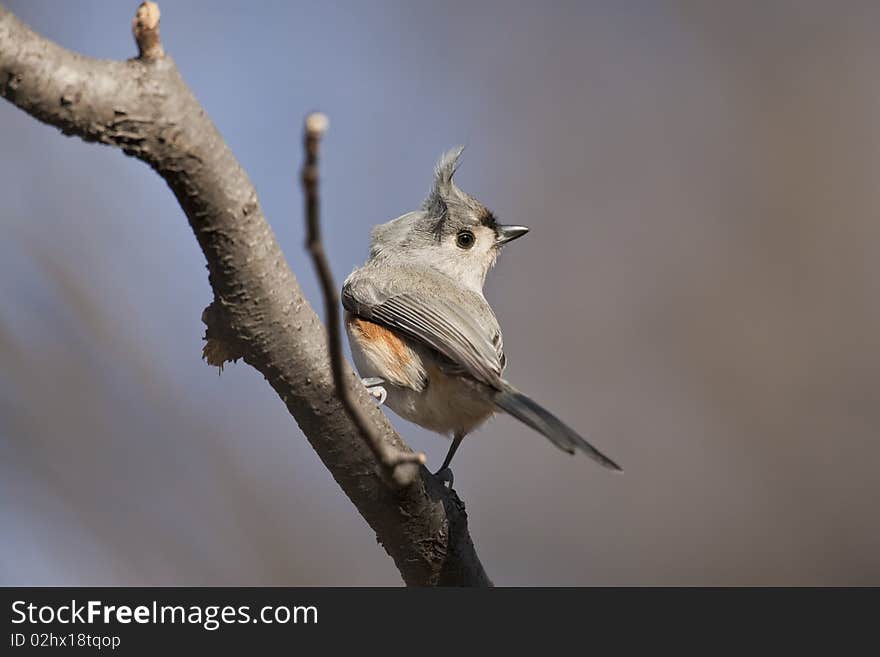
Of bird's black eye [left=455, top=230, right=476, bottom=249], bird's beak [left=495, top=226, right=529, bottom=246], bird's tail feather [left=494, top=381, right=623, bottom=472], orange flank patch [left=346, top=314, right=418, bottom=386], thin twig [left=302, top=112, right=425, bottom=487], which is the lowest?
thin twig [left=302, top=112, right=425, bottom=487]

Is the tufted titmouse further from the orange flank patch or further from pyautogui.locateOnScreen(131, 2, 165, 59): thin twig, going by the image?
pyautogui.locateOnScreen(131, 2, 165, 59): thin twig

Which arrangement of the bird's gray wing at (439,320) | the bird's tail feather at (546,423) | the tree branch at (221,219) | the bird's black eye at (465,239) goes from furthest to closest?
the bird's black eye at (465,239) < the bird's gray wing at (439,320) < the bird's tail feather at (546,423) < the tree branch at (221,219)

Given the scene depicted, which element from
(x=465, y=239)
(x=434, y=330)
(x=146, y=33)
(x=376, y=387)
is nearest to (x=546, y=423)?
(x=434, y=330)

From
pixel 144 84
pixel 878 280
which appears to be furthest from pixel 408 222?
pixel 878 280

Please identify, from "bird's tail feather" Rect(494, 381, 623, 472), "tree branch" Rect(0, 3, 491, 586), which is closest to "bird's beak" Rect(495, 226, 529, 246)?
"bird's tail feather" Rect(494, 381, 623, 472)

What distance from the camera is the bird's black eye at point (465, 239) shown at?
308cm

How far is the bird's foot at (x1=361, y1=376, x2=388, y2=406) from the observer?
2.53 meters

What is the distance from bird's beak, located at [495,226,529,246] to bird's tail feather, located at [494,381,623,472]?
1.00 meters

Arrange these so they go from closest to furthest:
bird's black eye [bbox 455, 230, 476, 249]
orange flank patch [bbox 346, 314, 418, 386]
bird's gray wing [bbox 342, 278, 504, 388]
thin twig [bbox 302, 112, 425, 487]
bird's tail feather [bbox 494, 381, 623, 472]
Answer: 1. thin twig [bbox 302, 112, 425, 487]
2. bird's tail feather [bbox 494, 381, 623, 472]
3. bird's gray wing [bbox 342, 278, 504, 388]
4. orange flank patch [bbox 346, 314, 418, 386]
5. bird's black eye [bbox 455, 230, 476, 249]

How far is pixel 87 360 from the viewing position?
12.8 ft

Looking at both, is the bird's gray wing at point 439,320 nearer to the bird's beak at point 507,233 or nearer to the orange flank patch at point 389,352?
the orange flank patch at point 389,352

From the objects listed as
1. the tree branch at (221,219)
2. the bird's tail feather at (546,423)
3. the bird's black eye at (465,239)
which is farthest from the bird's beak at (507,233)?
the tree branch at (221,219)

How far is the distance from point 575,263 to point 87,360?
210 cm

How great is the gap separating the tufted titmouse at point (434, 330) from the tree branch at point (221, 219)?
1.36 feet
